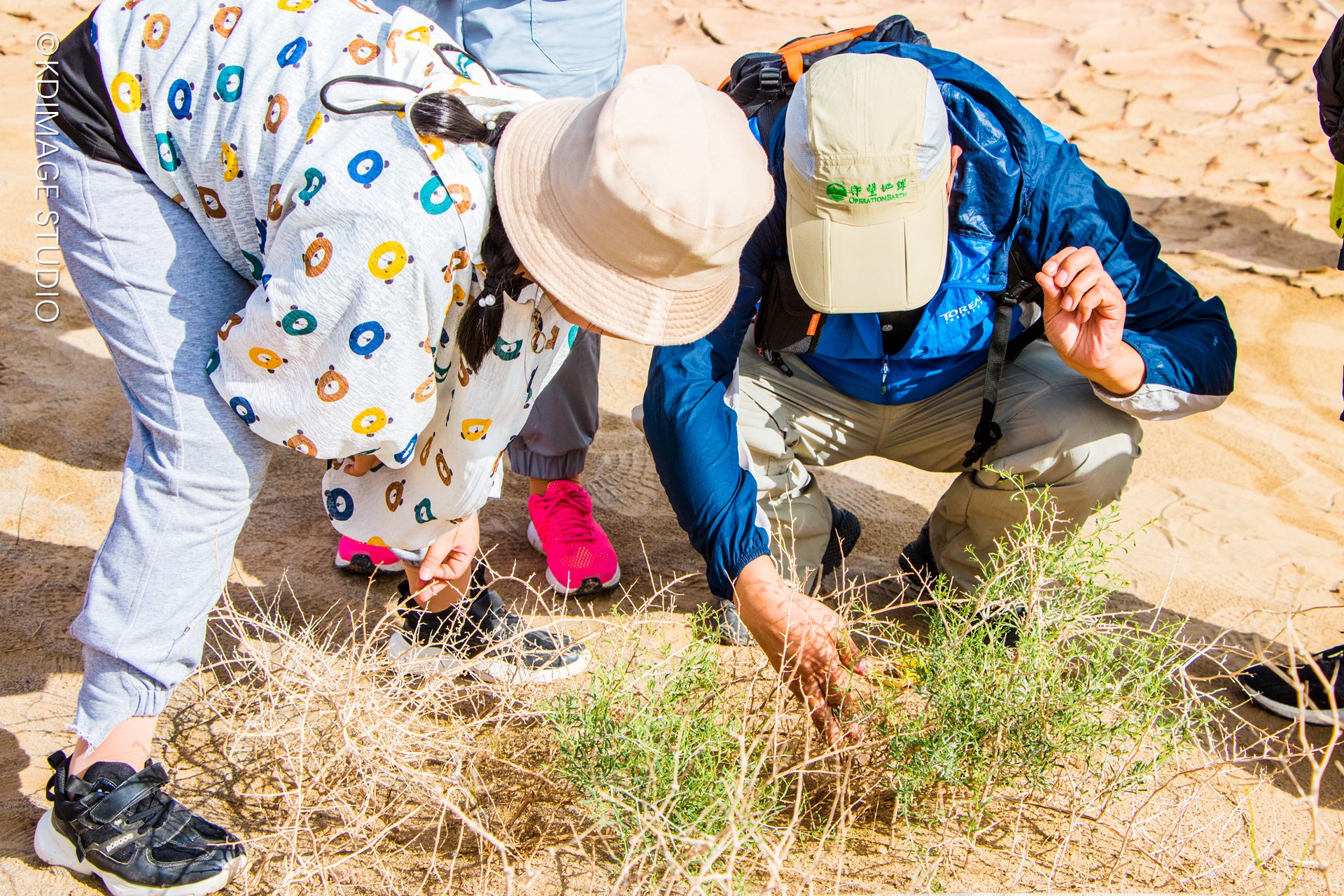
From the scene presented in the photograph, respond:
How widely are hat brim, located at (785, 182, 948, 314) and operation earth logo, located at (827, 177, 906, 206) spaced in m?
0.04

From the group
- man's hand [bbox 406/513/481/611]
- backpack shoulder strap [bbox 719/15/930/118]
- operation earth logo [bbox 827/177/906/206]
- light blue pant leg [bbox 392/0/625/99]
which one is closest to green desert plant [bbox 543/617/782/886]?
man's hand [bbox 406/513/481/611]

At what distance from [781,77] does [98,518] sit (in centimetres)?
182

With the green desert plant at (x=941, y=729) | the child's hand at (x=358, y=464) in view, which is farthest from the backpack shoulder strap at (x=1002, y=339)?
the child's hand at (x=358, y=464)

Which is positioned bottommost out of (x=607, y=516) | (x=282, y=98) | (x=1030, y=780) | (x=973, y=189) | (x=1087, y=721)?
(x=607, y=516)

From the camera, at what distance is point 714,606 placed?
2420mm

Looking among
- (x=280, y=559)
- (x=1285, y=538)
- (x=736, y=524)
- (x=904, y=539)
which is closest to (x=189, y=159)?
(x=736, y=524)

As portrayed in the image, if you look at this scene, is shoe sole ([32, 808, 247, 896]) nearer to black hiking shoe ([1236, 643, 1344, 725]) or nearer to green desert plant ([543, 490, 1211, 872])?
green desert plant ([543, 490, 1211, 872])

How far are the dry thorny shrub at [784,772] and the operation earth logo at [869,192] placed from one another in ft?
2.02

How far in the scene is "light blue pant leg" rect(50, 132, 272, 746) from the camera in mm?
1452

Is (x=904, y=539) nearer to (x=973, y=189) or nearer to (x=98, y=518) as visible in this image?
(x=973, y=189)

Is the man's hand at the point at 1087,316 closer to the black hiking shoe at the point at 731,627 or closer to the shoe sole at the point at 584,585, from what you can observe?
the black hiking shoe at the point at 731,627

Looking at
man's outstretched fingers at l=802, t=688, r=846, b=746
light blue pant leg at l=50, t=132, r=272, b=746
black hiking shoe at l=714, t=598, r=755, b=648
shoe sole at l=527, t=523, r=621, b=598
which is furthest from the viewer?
shoe sole at l=527, t=523, r=621, b=598

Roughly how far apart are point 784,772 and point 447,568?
29.5 inches

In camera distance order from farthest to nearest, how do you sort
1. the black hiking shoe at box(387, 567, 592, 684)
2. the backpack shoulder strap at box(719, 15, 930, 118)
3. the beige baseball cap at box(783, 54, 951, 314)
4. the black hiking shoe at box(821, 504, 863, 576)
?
1. the black hiking shoe at box(821, 504, 863, 576)
2. the backpack shoulder strap at box(719, 15, 930, 118)
3. the black hiking shoe at box(387, 567, 592, 684)
4. the beige baseball cap at box(783, 54, 951, 314)
